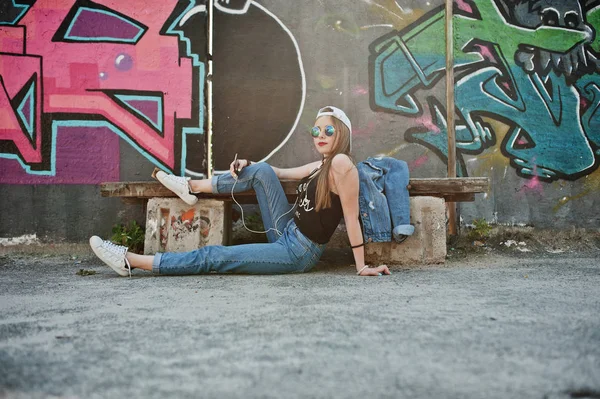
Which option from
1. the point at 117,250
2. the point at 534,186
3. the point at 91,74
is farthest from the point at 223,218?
the point at 534,186

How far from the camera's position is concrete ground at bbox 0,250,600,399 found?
4.20 feet

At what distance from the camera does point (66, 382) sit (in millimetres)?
1328

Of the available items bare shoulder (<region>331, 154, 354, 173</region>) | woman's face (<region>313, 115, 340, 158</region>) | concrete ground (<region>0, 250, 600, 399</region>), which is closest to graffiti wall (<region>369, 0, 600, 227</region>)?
woman's face (<region>313, 115, 340, 158</region>)

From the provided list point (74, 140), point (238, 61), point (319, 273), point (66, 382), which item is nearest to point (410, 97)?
point (238, 61)

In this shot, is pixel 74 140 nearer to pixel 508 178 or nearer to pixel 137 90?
pixel 137 90

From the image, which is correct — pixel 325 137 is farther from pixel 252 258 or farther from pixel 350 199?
pixel 252 258

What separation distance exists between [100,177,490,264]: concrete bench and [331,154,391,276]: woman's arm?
2.13 ft

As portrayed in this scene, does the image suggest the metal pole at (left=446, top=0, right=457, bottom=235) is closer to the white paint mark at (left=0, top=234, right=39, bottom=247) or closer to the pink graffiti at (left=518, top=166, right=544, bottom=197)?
the pink graffiti at (left=518, top=166, right=544, bottom=197)

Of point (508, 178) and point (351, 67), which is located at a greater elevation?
point (351, 67)

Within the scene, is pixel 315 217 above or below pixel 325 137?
below

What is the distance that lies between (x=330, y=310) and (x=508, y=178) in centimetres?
390

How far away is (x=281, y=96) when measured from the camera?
17.2ft

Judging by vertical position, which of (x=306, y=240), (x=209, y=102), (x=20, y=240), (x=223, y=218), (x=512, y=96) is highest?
(x=512, y=96)

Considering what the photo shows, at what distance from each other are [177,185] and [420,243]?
2046mm
